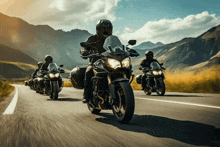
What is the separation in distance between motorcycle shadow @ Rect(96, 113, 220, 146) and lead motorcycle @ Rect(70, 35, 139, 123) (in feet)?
1.05

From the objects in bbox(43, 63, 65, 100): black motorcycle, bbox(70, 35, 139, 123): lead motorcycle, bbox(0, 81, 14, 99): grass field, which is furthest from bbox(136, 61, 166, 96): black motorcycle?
bbox(0, 81, 14, 99): grass field

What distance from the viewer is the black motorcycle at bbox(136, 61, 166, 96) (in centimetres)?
1109

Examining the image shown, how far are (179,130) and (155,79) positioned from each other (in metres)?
7.66

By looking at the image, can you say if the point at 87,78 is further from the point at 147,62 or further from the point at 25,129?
the point at 147,62

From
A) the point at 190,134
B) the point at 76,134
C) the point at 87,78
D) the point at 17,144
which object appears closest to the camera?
the point at 17,144

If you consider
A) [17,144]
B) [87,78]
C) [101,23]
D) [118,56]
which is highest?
[101,23]

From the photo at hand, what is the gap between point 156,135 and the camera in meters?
3.50

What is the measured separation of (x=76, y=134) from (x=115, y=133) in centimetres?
63

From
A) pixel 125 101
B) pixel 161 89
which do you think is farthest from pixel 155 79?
pixel 125 101

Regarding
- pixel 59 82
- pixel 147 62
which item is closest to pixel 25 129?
pixel 59 82

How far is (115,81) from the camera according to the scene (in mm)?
4410

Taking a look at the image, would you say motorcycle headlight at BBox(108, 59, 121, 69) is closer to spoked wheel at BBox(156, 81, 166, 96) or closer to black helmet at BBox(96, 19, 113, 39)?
black helmet at BBox(96, 19, 113, 39)

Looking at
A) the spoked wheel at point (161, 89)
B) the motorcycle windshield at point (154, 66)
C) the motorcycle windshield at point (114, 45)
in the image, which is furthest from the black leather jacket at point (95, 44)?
the motorcycle windshield at point (154, 66)

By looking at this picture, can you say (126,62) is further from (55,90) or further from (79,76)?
(55,90)
